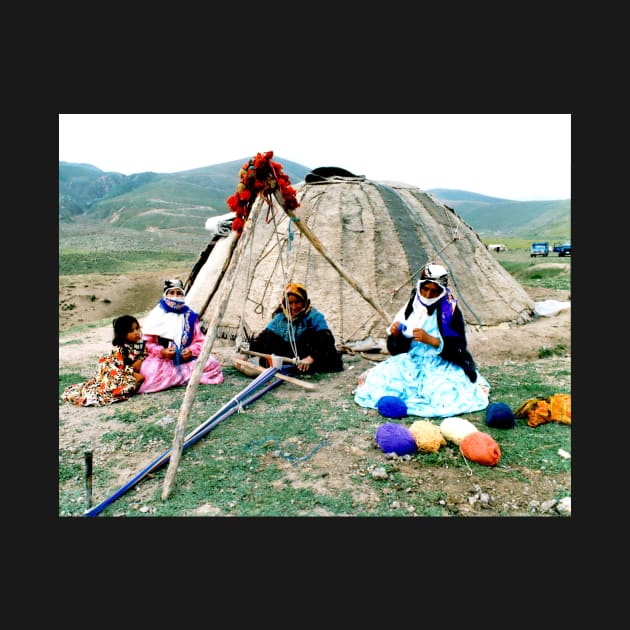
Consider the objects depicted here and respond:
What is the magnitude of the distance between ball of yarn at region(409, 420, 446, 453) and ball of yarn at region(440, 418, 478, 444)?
0.06 m

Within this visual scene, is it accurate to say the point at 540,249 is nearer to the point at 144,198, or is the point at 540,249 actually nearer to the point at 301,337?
the point at 301,337

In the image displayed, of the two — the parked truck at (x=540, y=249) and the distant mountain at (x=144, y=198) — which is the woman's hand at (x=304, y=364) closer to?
the parked truck at (x=540, y=249)

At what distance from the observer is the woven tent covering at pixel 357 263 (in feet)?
20.9

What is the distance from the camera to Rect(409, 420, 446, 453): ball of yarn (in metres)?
3.36

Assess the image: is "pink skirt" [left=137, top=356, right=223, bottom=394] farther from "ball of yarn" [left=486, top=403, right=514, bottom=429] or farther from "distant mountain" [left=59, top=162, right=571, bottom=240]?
"distant mountain" [left=59, top=162, right=571, bottom=240]

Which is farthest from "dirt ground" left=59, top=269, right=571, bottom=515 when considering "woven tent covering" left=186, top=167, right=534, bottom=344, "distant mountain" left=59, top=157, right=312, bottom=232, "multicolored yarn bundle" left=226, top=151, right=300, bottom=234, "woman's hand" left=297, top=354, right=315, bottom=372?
"distant mountain" left=59, top=157, right=312, bottom=232

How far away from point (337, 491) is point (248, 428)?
1227 mm

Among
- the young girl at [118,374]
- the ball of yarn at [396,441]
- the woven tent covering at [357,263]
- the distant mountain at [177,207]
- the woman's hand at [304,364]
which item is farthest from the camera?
the distant mountain at [177,207]

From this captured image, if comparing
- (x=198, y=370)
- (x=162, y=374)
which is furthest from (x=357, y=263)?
(x=198, y=370)

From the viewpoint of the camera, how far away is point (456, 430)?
11.3 ft

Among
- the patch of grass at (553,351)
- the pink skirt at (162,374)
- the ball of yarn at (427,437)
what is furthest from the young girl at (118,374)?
the patch of grass at (553,351)

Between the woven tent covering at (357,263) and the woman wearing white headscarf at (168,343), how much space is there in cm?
111

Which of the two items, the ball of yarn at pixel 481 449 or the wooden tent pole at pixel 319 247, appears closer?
the ball of yarn at pixel 481 449

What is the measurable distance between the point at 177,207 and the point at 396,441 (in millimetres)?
52277
